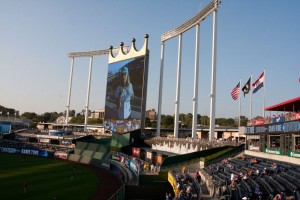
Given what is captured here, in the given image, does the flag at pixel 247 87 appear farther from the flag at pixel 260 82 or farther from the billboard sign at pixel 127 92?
the billboard sign at pixel 127 92

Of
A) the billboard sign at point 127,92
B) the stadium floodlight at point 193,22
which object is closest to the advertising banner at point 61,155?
the billboard sign at point 127,92

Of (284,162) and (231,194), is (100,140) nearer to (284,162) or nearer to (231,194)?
(284,162)

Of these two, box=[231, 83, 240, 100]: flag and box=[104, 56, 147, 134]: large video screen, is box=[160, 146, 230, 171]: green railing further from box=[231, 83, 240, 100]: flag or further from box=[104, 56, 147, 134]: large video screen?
box=[104, 56, 147, 134]: large video screen

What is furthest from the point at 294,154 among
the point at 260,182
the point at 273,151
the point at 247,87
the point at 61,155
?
the point at 61,155

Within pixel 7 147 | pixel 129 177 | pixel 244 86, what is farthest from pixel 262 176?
pixel 7 147

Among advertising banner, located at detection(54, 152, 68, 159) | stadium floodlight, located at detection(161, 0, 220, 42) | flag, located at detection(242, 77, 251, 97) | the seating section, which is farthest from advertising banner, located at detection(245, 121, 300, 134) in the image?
advertising banner, located at detection(54, 152, 68, 159)

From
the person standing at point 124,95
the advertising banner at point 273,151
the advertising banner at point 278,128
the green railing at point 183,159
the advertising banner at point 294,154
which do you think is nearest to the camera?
the advertising banner at point 294,154

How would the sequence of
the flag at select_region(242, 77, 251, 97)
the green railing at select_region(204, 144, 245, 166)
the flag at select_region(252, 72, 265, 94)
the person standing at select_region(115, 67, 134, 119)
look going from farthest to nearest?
the person standing at select_region(115, 67, 134, 119)
the flag at select_region(242, 77, 251, 97)
the flag at select_region(252, 72, 265, 94)
the green railing at select_region(204, 144, 245, 166)
